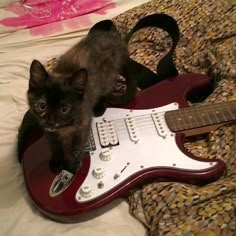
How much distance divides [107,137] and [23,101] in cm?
37

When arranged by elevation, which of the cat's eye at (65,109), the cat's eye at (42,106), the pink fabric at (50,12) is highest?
the cat's eye at (42,106)

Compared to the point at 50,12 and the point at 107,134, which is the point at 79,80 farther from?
the point at 50,12

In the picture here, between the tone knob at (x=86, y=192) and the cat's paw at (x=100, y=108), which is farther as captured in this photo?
the cat's paw at (x=100, y=108)

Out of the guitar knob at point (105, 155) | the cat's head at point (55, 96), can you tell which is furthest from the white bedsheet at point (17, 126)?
the cat's head at point (55, 96)

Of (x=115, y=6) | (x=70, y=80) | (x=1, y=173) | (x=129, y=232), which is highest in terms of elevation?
(x=70, y=80)

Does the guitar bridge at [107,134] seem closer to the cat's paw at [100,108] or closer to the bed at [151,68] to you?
the cat's paw at [100,108]

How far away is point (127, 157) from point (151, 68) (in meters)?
0.44

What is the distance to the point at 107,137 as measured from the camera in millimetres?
1129

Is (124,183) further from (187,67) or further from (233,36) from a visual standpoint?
(233,36)

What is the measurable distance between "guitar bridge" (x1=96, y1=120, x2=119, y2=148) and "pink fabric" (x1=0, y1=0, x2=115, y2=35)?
1.94 feet

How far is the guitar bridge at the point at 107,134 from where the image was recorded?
1117 millimetres

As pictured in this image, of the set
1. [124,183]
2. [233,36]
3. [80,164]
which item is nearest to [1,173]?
[80,164]

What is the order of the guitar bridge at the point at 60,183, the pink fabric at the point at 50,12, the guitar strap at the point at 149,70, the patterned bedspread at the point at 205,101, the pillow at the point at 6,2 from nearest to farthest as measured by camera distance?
1. the patterned bedspread at the point at 205,101
2. the guitar bridge at the point at 60,183
3. the guitar strap at the point at 149,70
4. the pink fabric at the point at 50,12
5. the pillow at the point at 6,2

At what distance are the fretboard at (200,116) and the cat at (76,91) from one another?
0.54 feet
